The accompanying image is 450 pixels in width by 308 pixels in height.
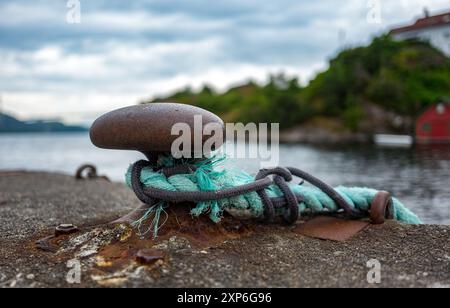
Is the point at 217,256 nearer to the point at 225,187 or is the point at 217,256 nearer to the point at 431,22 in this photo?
the point at 225,187

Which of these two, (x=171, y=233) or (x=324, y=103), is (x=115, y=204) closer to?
(x=171, y=233)

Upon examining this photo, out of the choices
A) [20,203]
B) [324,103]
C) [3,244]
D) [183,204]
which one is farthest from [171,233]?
[324,103]

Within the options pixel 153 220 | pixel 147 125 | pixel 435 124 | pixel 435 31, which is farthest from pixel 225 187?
pixel 435 31

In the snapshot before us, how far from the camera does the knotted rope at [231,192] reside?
→ 3102 millimetres

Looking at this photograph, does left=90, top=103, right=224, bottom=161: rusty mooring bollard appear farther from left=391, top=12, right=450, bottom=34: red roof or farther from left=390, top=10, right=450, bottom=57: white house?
left=390, top=10, right=450, bottom=57: white house

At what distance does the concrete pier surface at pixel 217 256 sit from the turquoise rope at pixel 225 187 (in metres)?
0.14

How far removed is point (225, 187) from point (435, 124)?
30217 millimetres

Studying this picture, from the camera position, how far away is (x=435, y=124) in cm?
3009

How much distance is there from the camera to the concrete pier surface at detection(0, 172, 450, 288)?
8.17 feet

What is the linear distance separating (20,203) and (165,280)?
Result: 11.0 ft

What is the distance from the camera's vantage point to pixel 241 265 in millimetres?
2689

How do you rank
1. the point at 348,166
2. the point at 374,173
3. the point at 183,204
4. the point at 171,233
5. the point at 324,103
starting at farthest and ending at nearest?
the point at 324,103 < the point at 348,166 < the point at 374,173 < the point at 183,204 < the point at 171,233

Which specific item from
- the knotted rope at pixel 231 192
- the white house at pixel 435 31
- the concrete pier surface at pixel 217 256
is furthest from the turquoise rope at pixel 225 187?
the white house at pixel 435 31

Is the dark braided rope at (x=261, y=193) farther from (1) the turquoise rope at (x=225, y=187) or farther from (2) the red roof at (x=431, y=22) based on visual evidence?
(2) the red roof at (x=431, y=22)
